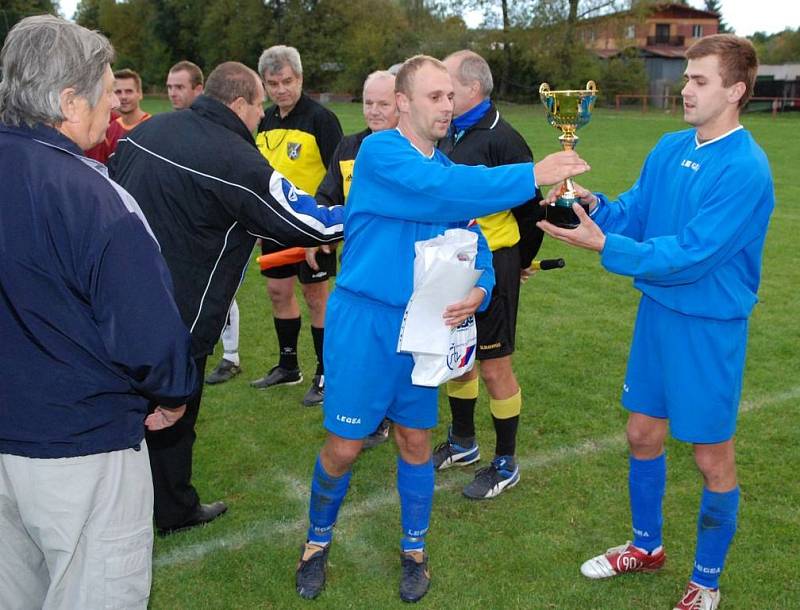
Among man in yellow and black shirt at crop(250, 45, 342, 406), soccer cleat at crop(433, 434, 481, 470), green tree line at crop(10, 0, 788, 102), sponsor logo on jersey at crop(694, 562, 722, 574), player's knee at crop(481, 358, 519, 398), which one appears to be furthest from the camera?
green tree line at crop(10, 0, 788, 102)

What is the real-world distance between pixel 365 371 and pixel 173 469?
135cm

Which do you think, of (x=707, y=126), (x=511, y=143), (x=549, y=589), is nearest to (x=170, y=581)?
(x=549, y=589)

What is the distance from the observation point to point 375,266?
3244 millimetres

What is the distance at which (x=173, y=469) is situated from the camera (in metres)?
4.07

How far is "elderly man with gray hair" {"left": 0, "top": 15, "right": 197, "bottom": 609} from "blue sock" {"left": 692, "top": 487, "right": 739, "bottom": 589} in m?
2.19

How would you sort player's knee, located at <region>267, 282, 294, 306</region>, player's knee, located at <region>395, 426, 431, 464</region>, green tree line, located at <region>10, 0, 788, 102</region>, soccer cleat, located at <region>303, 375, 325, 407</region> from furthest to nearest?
Answer: 1. green tree line, located at <region>10, 0, 788, 102</region>
2. player's knee, located at <region>267, 282, 294, 306</region>
3. soccer cleat, located at <region>303, 375, 325, 407</region>
4. player's knee, located at <region>395, 426, 431, 464</region>

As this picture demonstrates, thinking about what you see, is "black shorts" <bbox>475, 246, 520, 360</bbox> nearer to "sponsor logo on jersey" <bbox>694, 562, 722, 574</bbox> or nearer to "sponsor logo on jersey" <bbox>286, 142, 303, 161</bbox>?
"sponsor logo on jersey" <bbox>694, 562, 722, 574</bbox>

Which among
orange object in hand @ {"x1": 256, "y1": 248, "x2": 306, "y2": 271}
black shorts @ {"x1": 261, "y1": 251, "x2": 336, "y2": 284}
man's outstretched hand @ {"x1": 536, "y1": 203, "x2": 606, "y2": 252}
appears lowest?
black shorts @ {"x1": 261, "y1": 251, "x2": 336, "y2": 284}

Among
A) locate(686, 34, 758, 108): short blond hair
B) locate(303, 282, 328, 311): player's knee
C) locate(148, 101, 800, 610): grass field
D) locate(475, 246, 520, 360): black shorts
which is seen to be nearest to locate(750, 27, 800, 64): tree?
locate(148, 101, 800, 610): grass field

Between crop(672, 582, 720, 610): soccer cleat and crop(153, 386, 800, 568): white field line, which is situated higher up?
crop(672, 582, 720, 610): soccer cleat

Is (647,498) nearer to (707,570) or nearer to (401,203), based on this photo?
(707,570)

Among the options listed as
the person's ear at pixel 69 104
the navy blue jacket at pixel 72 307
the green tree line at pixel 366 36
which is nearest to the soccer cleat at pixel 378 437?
the navy blue jacket at pixel 72 307

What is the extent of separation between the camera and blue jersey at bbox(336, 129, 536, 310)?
2.99m

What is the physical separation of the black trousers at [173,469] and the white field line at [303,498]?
0.19 meters
